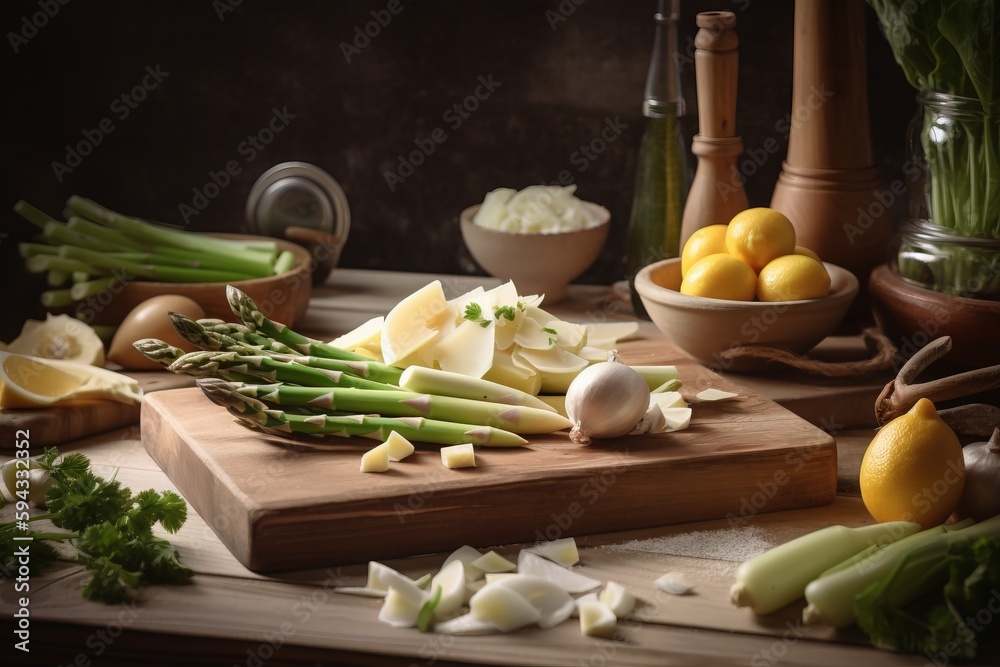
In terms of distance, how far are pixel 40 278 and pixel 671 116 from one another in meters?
1.22

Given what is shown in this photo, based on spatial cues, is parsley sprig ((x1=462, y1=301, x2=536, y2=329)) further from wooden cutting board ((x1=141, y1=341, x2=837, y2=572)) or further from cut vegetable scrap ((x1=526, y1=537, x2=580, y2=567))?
cut vegetable scrap ((x1=526, y1=537, x2=580, y2=567))

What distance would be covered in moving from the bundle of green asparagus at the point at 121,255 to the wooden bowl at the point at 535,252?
0.35m

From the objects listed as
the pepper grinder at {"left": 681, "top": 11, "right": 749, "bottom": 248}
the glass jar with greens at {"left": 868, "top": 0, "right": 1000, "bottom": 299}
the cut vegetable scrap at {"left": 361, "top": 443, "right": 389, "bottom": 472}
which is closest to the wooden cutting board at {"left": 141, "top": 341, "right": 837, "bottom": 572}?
the cut vegetable scrap at {"left": 361, "top": 443, "right": 389, "bottom": 472}

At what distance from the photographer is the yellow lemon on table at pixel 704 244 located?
59.2 inches

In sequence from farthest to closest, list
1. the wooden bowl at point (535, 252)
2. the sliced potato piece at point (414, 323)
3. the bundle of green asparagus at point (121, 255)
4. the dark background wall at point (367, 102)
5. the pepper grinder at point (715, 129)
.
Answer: the dark background wall at point (367, 102) → the wooden bowl at point (535, 252) → the bundle of green asparagus at point (121, 255) → the pepper grinder at point (715, 129) → the sliced potato piece at point (414, 323)

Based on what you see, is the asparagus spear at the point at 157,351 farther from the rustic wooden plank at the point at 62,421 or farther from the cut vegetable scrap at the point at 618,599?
the cut vegetable scrap at the point at 618,599

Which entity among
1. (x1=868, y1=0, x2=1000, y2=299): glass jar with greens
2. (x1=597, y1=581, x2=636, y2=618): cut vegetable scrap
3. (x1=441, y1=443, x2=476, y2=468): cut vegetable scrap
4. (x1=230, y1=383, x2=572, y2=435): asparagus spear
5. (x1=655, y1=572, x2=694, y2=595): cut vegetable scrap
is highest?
(x1=868, y1=0, x2=1000, y2=299): glass jar with greens

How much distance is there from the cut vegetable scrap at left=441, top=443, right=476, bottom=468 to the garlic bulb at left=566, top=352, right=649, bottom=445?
0.14m

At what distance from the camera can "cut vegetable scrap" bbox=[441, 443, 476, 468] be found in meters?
1.13

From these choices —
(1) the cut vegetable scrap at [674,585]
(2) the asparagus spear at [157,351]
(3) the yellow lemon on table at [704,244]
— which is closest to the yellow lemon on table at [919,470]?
(1) the cut vegetable scrap at [674,585]

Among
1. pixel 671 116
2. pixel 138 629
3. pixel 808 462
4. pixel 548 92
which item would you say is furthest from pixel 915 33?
pixel 138 629

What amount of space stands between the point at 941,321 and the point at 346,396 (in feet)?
2.66

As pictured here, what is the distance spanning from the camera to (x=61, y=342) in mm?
1557

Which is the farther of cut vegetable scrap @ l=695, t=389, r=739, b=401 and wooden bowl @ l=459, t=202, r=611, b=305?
wooden bowl @ l=459, t=202, r=611, b=305
